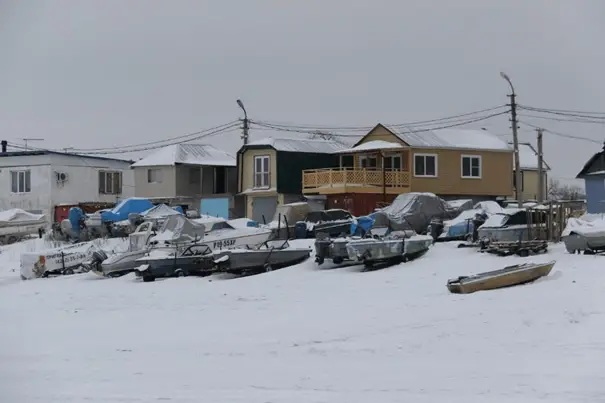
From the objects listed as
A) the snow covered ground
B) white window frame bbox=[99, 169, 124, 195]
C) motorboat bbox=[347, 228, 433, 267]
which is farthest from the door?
the snow covered ground

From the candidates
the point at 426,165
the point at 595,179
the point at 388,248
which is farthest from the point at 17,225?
the point at 595,179

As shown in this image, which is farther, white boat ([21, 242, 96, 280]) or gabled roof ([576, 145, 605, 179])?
gabled roof ([576, 145, 605, 179])

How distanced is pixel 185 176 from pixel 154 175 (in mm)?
1859

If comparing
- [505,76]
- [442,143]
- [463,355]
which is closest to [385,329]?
[463,355]

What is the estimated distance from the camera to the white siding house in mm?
49500

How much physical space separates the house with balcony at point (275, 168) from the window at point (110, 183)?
11.2 meters

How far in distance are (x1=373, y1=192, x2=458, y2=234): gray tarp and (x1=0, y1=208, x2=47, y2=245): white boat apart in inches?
775

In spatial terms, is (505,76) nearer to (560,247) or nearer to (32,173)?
(560,247)

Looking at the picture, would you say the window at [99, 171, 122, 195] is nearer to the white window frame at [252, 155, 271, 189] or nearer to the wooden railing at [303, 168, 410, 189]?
the white window frame at [252, 155, 271, 189]

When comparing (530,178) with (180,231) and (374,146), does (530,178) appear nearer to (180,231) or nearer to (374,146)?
(374,146)

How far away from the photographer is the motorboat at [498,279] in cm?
Result: 1628

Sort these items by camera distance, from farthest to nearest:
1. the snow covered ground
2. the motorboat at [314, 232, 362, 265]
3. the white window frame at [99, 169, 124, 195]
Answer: the white window frame at [99, 169, 124, 195] < the motorboat at [314, 232, 362, 265] < the snow covered ground

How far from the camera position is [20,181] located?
165 feet

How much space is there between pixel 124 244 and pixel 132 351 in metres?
17.0
